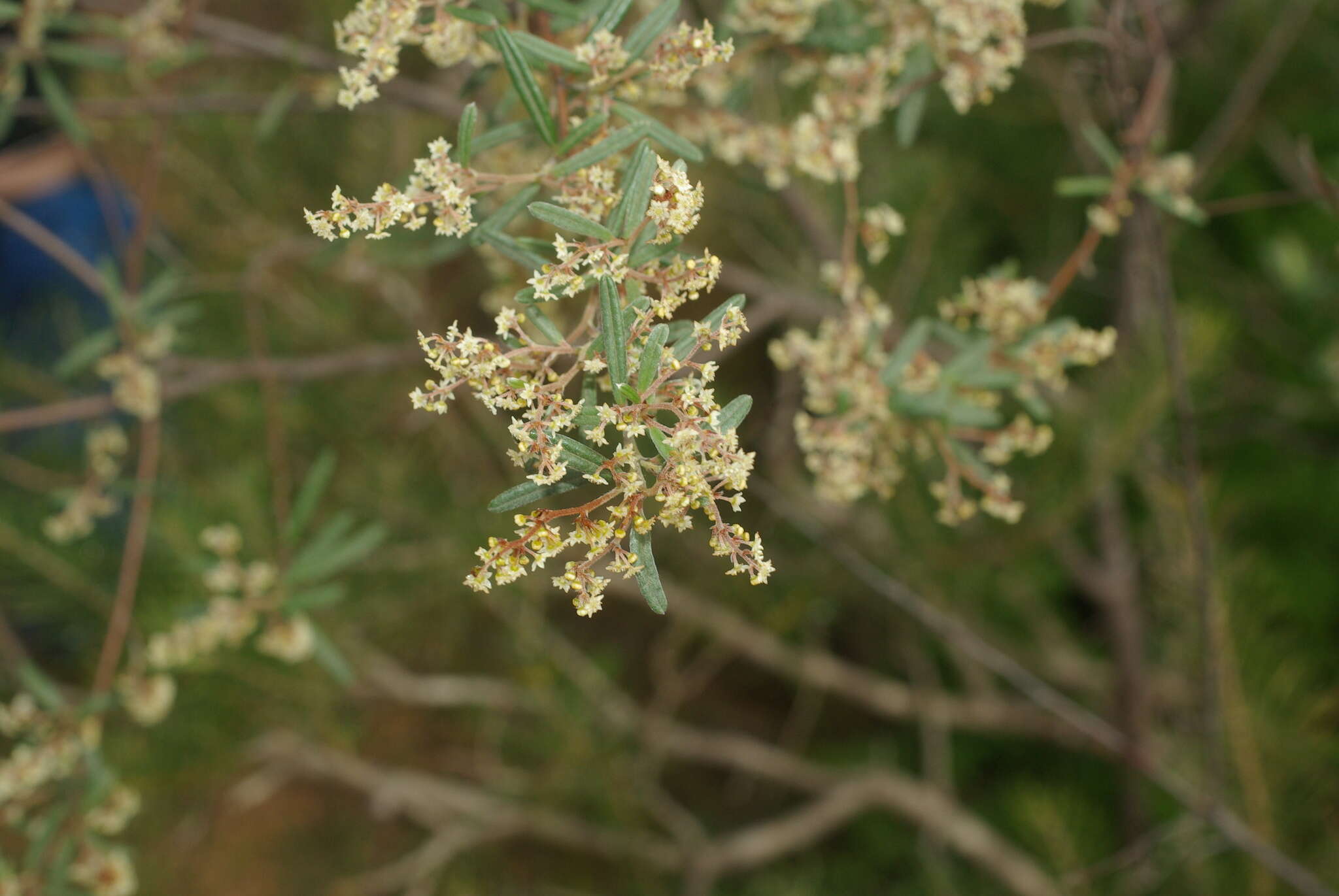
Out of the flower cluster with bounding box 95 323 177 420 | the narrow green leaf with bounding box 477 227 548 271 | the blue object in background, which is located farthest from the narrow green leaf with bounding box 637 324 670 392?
the blue object in background

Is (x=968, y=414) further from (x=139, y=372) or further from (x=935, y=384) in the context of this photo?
(x=139, y=372)

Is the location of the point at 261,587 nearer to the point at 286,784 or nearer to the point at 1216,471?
the point at 1216,471

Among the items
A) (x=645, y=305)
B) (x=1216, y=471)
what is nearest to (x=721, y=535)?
(x=645, y=305)

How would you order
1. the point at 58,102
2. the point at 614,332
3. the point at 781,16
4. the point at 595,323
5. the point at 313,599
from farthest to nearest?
the point at 58,102 → the point at 313,599 → the point at 781,16 → the point at 595,323 → the point at 614,332

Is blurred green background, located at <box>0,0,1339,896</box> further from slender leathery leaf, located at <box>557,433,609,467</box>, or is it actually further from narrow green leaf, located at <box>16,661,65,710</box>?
slender leathery leaf, located at <box>557,433,609,467</box>

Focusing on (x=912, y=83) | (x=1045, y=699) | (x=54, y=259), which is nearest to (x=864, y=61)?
(x=912, y=83)

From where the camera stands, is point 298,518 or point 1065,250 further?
point 1065,250
